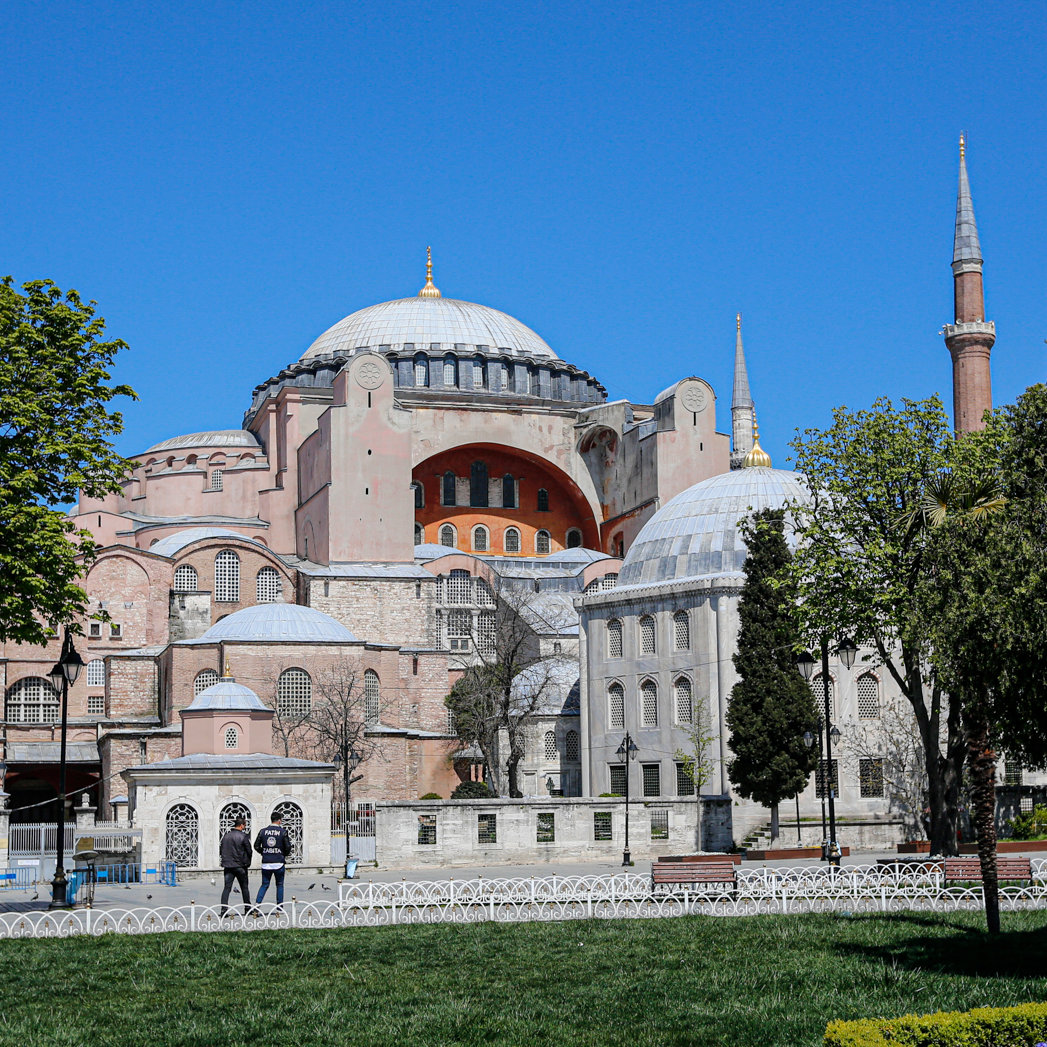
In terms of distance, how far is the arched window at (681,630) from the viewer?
3988 centimetres

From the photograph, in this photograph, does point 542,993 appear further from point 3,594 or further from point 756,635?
point 756,635

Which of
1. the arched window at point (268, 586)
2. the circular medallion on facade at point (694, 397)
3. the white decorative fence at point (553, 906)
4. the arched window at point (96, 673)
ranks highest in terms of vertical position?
the circular medallion on facade at point (694, 397)

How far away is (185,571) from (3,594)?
3186 centimetres

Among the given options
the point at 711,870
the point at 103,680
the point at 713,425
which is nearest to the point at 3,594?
the point at 711,870

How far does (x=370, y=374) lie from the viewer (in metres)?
53.2

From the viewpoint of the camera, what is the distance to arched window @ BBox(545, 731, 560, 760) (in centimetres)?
4484

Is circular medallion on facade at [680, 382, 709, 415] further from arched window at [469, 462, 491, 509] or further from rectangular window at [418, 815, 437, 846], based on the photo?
rectangular window at [418, 815, 437, 846]

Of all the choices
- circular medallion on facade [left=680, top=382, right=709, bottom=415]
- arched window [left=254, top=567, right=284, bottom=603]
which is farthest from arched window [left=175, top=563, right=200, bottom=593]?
circular medallion on facade [left=680, top=382, right=709, bottom=415]

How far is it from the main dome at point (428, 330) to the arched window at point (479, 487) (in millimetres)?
5796

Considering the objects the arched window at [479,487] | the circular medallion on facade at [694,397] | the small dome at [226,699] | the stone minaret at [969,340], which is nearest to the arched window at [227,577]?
the small dome at [226,699]

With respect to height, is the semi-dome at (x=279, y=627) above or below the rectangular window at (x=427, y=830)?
above

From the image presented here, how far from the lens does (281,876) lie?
18250 millimetres

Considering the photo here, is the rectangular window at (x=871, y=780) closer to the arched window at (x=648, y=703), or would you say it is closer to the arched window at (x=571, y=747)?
the arched window at (x=648, y=703)

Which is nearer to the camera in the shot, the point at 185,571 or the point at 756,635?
the point at 756,635
